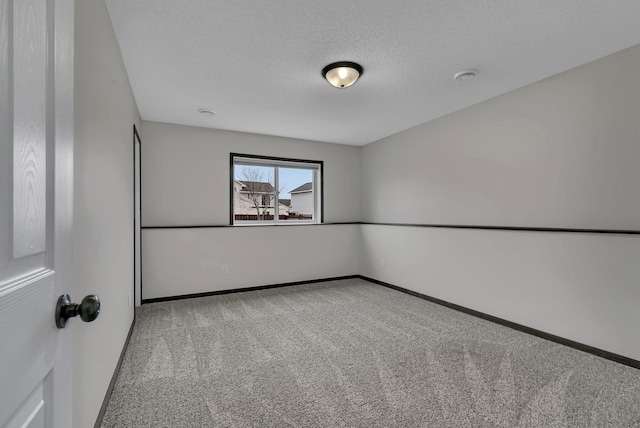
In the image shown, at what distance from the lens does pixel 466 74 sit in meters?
2.72

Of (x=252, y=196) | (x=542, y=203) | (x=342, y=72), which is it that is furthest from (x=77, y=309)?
(x=252, y=196)

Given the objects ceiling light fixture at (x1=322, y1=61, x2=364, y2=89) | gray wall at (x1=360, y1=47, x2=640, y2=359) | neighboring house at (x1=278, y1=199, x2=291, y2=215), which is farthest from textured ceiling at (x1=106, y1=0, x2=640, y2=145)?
neighboring house at (x1=278, y1=199, x2=291, y2=215)

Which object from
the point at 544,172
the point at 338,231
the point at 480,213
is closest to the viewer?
the point at 544,172

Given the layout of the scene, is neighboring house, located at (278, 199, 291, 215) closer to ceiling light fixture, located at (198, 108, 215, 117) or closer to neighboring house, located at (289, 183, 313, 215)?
neighboring house, located at (289, 183, 313, 215)

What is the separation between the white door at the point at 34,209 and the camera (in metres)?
0.49

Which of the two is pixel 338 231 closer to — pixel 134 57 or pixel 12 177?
pixel 134 57

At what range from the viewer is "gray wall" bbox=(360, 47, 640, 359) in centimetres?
234

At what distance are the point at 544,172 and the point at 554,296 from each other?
1.13 metres

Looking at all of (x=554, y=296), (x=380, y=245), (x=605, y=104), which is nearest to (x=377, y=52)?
(x=605, y=104)

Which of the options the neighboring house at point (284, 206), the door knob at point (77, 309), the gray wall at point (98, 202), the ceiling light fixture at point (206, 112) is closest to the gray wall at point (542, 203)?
the neighboring house at point (284, 206)

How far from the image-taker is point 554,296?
8.80 ft

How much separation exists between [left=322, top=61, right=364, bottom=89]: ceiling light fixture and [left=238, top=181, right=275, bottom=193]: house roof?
2.42 m

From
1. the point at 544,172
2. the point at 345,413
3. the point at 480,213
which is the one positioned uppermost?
the point at 544,172

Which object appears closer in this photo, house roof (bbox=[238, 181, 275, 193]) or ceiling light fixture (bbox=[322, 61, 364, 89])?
ceiling light fixture (bbox=[322, 61, 364, 89])
